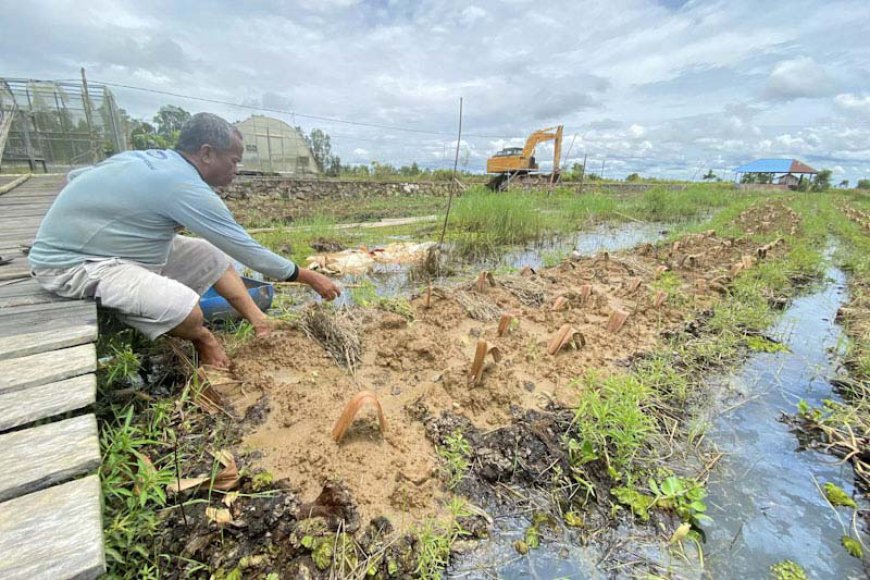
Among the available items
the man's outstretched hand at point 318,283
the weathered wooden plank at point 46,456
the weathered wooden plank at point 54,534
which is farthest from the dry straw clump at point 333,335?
the weathered wooden plank at point 54,534

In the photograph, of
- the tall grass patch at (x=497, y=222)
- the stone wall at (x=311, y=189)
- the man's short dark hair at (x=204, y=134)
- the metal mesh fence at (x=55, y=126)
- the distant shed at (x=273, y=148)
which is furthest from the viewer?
the distant shed at (x=273, y=148)

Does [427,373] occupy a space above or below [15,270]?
below

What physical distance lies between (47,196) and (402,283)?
5.01 m

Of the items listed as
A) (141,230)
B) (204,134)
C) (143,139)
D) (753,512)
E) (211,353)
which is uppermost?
(143,139)

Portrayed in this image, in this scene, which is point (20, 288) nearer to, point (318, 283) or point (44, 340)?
point (44, 340)

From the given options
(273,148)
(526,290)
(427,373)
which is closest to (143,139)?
(273,148)

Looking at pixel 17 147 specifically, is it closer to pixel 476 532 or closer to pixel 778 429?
pixel 476 532

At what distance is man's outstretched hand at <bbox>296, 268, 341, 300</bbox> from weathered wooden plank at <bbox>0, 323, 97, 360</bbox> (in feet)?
2.93

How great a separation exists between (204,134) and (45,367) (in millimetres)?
1193

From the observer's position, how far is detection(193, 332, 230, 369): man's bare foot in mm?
1972

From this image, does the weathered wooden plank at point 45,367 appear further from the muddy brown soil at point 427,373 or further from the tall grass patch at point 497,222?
the tall grass patch at point 497,222

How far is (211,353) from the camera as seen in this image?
6.55 ft

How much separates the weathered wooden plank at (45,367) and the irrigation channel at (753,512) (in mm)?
1447

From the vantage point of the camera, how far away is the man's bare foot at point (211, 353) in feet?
6.47
